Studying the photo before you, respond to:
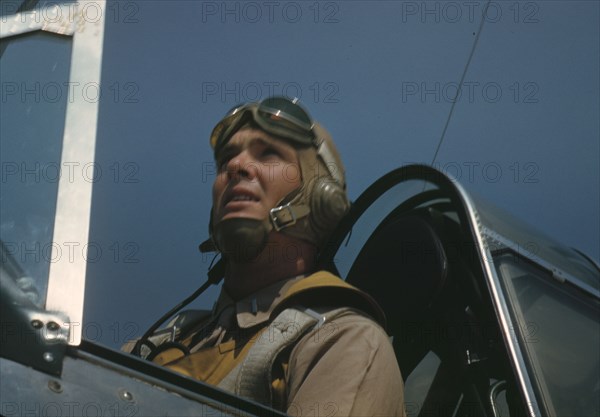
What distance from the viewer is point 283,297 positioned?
265 cm

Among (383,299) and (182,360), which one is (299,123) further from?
(182,360)

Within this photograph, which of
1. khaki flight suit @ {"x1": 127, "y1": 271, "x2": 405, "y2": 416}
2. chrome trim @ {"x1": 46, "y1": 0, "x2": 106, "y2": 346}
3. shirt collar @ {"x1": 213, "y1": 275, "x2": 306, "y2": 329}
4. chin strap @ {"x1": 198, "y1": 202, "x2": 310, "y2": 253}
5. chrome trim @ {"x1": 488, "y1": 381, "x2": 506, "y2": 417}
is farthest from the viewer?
chin strap @ {"x1": 198, "y1": 202, "x2": 310, "y2": 253}

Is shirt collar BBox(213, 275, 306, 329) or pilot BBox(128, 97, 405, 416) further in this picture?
shirt collar BBox(213, 275, 306, 329)

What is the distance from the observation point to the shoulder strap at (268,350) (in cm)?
225

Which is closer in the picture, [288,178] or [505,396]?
[505,396]

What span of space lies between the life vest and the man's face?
287 millimetres

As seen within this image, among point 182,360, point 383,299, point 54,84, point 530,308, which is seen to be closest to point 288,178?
point 383,299

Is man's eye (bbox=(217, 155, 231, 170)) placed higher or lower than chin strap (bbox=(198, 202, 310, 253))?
higher

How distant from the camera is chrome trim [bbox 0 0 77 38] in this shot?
5.43 feet

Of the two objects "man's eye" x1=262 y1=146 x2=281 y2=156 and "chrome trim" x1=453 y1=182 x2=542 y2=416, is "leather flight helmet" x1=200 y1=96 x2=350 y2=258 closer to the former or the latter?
"man's eye" x1=262 y1=146 x2=281 y2=156

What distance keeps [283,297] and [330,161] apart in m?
0.61

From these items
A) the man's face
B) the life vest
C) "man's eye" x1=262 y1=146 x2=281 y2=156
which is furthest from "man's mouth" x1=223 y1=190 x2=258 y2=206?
the life vest

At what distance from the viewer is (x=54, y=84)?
165 centimetres

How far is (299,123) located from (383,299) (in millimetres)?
640
